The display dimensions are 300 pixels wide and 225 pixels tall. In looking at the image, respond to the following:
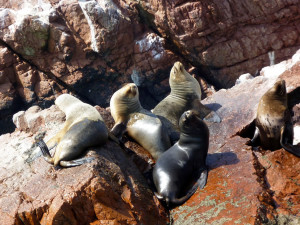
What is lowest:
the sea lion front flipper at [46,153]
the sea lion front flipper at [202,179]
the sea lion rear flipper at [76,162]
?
the sea lion front flipper at [202,179]

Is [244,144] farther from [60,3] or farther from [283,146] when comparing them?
[60,3]

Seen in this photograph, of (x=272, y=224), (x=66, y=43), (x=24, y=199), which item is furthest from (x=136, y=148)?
(x=66, y=43)

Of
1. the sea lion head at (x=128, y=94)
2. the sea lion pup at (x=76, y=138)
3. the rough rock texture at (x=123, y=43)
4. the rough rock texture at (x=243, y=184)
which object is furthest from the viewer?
the rough rock texture at (x=123, y=43)

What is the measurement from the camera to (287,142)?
493 centimetres

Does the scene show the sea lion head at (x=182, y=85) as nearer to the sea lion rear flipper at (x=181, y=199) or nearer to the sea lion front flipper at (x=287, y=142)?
the sea lion front flipper at (x=287, y=142)

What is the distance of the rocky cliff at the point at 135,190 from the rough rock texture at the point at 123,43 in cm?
947

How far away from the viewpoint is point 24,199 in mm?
4066

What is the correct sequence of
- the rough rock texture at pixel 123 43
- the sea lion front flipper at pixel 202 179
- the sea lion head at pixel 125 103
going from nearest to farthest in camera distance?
the sea lion front flipper at pixel 202 179
the sea lion head at pixel 125 103
the rough rock texture at pixel 123 43

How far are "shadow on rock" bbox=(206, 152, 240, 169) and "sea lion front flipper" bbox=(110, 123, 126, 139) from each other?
5.21ft

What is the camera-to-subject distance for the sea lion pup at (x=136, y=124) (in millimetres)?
5505

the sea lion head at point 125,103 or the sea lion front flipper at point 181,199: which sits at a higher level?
the sea lion head at point 125,103

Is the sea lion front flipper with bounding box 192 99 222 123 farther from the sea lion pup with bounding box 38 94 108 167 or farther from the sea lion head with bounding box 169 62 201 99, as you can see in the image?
the sea lion pup with bounding box 38 94 108 167

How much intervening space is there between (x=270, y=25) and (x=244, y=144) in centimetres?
1065

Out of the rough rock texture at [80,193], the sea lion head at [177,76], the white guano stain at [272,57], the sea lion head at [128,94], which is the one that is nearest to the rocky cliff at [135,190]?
the rough rock texture at [80,193]
